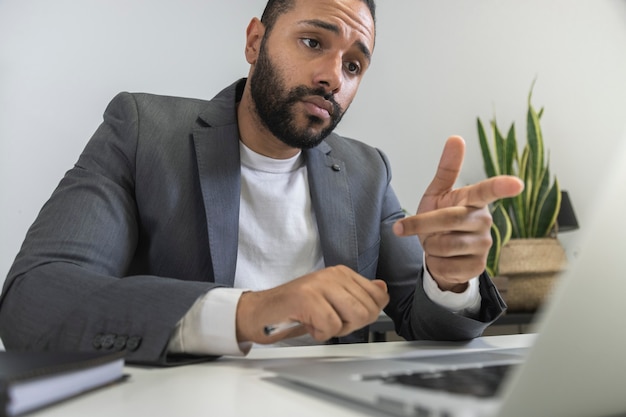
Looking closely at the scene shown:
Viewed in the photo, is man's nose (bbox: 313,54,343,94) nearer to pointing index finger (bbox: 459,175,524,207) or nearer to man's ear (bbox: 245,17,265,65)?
man's ear (bbox: 245,17,265,65)

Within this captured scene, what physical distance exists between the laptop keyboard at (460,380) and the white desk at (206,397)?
0.04 m

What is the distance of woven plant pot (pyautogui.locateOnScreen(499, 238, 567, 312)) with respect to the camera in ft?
7.65

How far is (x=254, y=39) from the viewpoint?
1475 millimetres

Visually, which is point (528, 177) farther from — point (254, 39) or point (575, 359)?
point (575, 359)

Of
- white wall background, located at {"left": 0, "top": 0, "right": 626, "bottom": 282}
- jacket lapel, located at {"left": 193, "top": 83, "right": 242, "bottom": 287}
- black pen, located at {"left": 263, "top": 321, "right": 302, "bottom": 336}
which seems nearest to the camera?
black pen, located at {"left": 263, "top": 321, "right": 302, "bottom": 336}

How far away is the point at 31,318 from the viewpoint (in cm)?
75

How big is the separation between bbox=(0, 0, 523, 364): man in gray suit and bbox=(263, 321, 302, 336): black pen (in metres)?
0.01

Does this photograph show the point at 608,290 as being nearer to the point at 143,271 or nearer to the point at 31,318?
the point at 31,318

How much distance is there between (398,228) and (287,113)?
58 cm

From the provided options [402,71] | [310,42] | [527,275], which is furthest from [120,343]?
[402,71]

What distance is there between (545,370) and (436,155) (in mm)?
2681

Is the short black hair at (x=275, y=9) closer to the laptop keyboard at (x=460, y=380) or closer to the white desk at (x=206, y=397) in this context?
the white desk at (x=206, y=397)

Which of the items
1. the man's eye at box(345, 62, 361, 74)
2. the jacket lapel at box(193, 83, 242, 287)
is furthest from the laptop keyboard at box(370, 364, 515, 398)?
the man's eye at box(345, 62, 361, 74)

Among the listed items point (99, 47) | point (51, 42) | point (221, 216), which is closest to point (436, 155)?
point (99, 47)
